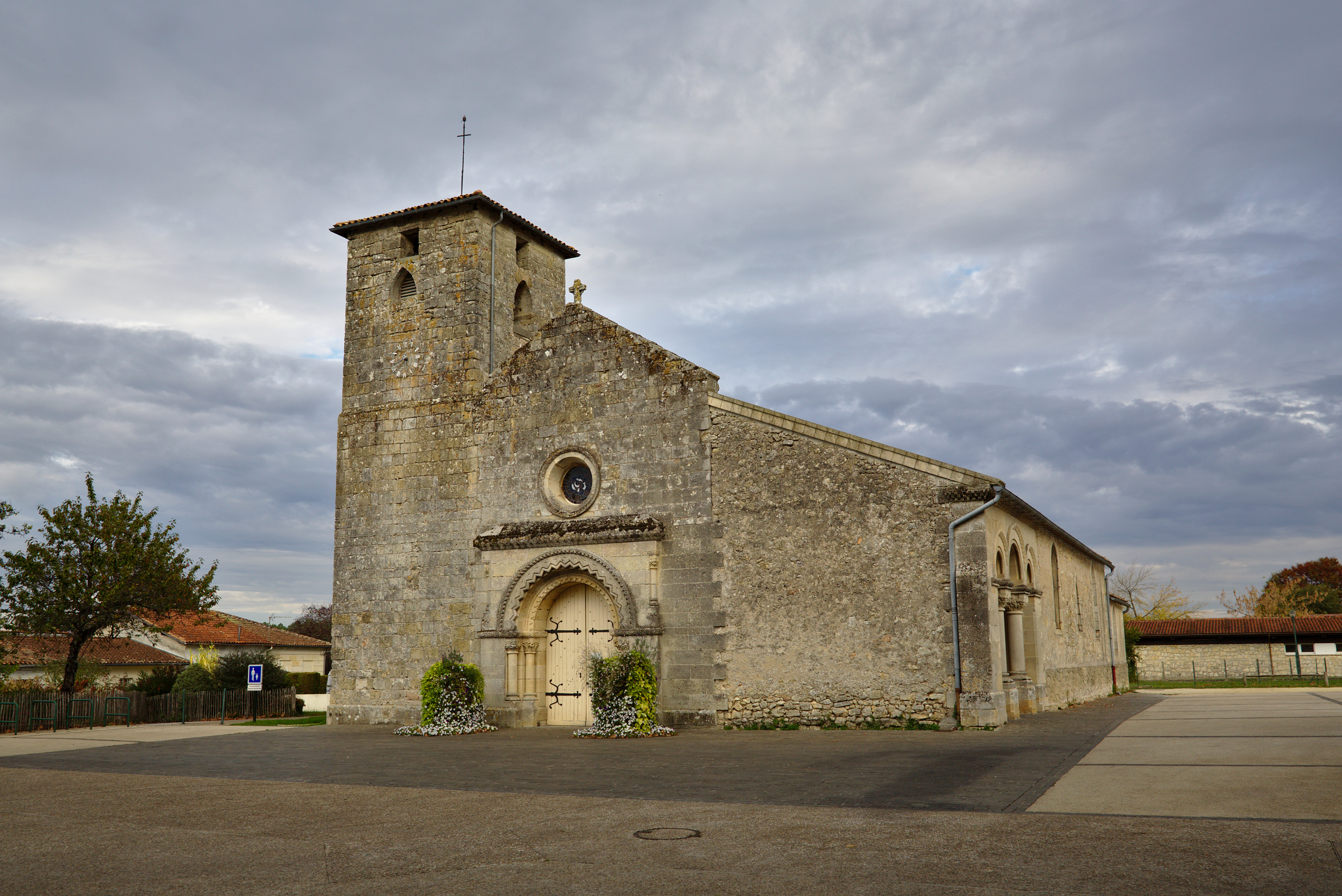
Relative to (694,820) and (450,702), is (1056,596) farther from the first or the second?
(694,820)

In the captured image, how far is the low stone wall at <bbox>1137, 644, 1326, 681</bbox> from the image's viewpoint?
39.9 meters

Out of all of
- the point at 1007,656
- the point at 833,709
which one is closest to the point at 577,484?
the point at 833,709

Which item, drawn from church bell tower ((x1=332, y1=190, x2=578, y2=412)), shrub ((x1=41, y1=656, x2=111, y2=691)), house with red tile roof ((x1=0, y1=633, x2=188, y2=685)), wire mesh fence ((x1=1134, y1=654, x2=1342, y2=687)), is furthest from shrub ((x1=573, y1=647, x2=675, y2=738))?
wire mesh fence ((x1=1134, y1=654, x2=1342, y2=687))

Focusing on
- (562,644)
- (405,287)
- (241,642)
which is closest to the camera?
(562,644)

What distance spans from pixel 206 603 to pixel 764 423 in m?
17.5

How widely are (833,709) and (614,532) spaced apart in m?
4.68

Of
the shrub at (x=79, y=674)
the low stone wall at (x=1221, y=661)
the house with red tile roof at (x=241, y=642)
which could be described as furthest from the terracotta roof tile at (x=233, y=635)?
the low stone wall at (x=1221, y=661)

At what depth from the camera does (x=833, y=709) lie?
14969 millimetres

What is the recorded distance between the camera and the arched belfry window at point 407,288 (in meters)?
19.8

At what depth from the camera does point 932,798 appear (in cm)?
784

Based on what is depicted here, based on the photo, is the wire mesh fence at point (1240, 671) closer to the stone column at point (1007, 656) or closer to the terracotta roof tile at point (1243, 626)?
the terracotta roof tile at point (1243, 626)

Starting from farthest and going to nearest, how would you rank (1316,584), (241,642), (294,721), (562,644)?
(1316,584) < (241,642) < (294,721) < (562,644)

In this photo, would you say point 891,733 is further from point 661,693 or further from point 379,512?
point 379,512

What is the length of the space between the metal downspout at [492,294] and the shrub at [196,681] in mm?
12209
